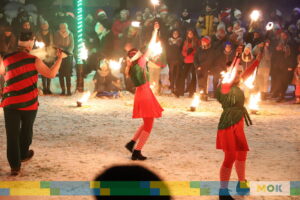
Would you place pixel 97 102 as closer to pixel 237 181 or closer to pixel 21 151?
pixel 21 151

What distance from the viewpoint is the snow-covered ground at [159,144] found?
646cm

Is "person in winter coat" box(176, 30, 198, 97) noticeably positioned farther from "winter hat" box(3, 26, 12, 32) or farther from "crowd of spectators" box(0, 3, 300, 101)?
"winter hat" box(3, 26, 12, 32)

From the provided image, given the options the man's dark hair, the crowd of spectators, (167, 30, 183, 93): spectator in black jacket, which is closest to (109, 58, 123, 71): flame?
the crowd of spectators

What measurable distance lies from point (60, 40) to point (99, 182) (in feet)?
32.0

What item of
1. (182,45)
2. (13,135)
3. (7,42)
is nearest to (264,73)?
(182,45)

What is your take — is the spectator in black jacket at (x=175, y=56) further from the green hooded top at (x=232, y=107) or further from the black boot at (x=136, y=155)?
the green hooded top at (x=232, y=107)

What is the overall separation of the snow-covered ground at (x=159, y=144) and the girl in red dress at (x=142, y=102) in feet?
1.06

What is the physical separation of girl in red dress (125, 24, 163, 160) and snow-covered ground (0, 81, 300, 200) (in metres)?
0.32

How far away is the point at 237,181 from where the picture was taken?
609cm

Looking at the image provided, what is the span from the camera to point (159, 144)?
830 cm

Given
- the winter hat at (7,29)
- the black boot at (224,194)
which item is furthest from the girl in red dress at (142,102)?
the winter hat at (7,29)

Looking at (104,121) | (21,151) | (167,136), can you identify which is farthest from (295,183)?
(104,121)

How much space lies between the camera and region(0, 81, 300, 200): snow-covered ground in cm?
646

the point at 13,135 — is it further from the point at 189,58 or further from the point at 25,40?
the point at 189,58
